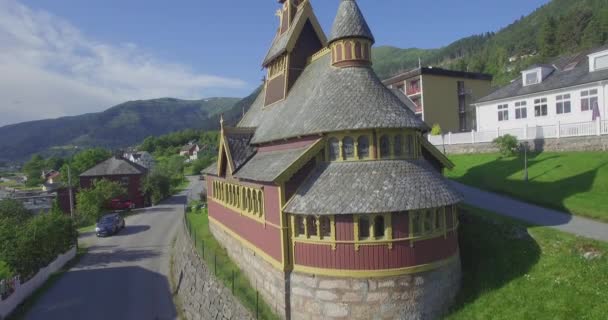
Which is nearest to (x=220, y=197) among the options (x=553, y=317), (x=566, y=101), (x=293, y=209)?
(x=293, y=209)

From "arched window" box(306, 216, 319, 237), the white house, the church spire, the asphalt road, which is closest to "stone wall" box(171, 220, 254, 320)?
the asphalt road

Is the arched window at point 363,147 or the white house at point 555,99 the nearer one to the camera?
the arched window at point 363,147

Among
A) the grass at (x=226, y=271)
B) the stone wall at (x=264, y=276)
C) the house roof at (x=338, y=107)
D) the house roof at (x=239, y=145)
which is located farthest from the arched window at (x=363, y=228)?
the house roof at (x=239, y=145)

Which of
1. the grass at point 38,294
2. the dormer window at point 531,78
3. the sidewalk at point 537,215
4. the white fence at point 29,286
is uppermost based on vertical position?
the dormer window at point 531,78

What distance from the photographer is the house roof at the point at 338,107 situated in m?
15.1

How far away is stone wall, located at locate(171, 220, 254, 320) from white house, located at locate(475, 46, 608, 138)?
84.5ft

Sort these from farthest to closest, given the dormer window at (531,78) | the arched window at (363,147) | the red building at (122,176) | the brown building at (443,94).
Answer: the red building at (122,176), the brown building at (443,94), the dormer window at (531,78), the arched window at (363,147)

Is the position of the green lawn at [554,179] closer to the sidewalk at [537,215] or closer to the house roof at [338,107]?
the sidewalk at [537,215]

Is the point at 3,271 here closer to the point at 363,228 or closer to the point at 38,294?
the point at 38,294

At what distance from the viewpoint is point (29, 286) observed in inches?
979

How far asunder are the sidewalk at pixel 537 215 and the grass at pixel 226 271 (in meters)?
10.6

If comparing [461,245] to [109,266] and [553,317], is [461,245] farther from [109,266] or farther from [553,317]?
[109,266]

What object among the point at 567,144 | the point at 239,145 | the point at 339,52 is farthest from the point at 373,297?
the point at 567,144

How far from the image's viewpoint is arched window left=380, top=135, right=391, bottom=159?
15.2 meters
